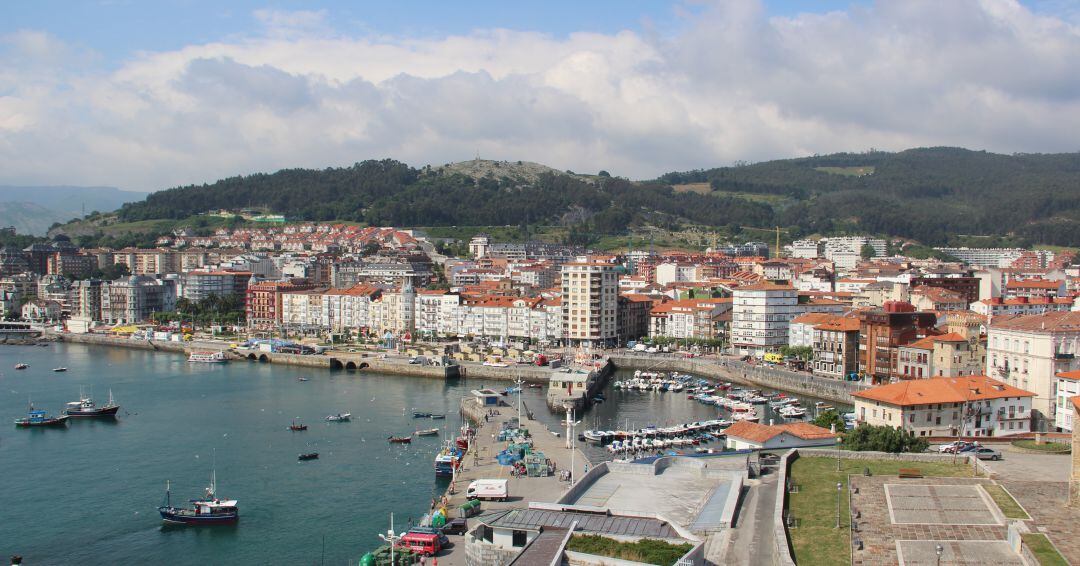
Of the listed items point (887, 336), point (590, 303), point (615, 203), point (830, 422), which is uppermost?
point (615, 203)

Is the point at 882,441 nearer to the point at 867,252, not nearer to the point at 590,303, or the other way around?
the point at 590,303

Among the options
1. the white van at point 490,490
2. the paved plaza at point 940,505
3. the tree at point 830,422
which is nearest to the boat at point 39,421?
the white van at point 490,490

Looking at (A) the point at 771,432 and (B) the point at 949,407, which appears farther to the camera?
(B) the point at 949,407

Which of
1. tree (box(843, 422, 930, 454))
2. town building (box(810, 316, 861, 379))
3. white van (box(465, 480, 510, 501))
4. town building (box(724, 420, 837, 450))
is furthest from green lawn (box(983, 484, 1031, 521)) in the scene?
town building (box(810, 316, 861, 379))

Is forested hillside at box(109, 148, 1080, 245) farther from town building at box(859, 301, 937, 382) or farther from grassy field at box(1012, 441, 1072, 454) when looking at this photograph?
grassy field at box(1012, 441, 1072, 454)

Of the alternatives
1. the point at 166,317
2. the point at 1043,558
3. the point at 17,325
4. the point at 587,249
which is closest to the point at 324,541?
the point at 1043,558

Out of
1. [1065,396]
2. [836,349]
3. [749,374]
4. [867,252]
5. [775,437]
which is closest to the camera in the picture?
[775,437]

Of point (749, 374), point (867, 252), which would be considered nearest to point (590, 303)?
point (749, 374)
